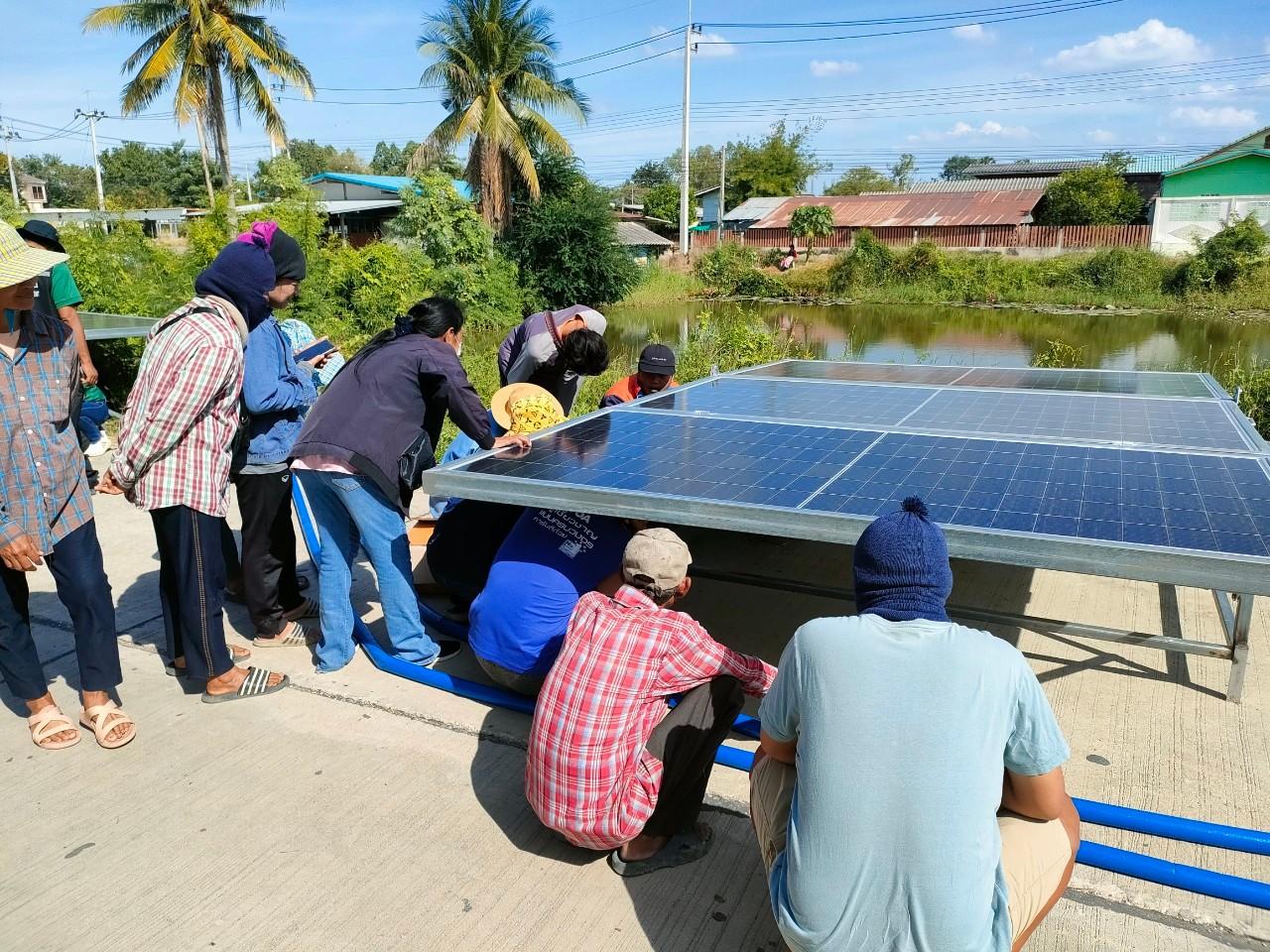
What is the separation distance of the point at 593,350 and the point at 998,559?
2832mm

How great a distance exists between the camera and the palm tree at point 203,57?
28.7 metres

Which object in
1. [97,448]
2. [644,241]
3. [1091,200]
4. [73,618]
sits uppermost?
[1091,200]

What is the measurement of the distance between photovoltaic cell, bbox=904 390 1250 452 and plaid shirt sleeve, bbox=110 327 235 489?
346 cm

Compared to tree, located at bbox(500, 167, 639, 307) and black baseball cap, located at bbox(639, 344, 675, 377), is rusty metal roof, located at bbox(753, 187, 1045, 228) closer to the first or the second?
tree, located at bbox(500, 167, 639, 307)

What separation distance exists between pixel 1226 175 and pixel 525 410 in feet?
167

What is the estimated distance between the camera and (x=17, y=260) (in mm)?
3447

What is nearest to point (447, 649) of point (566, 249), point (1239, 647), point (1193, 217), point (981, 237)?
point (1239, 647)

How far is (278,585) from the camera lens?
4945 millimetres

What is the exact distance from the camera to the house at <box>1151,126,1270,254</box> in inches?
1523

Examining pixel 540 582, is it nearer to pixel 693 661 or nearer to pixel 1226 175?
pixel 693 661

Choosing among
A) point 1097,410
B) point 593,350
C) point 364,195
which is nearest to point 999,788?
point 593,350

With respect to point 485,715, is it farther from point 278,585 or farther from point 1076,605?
point 1076,605

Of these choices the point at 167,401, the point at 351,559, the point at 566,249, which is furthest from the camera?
the point at 566,249

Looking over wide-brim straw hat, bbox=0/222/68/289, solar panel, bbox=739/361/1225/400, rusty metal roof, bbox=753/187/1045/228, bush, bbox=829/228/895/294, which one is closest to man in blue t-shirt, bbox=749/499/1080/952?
wide-brim straw hat, bbox=0/222/68/289
